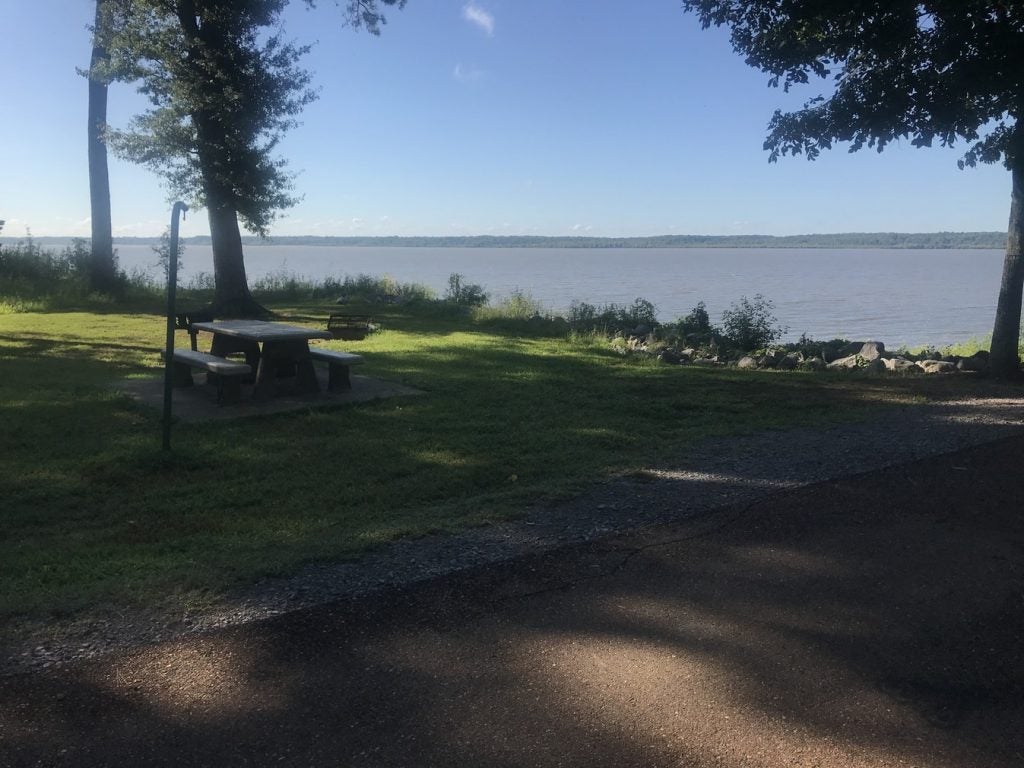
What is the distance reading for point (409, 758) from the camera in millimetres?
2598

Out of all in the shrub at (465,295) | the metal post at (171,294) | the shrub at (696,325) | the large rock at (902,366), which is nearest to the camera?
the metal post at (171,294)

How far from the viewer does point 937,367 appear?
39.1 ft

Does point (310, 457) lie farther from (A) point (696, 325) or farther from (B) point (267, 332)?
(A) point (696, 325)

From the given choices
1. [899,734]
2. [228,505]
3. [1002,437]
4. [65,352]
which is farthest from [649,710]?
[65,352]

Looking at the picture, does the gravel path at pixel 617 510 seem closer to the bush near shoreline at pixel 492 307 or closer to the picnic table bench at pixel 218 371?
the picnic table bench at pixel 218 371

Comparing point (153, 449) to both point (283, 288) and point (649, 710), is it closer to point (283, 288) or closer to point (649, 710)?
point (649, 710)

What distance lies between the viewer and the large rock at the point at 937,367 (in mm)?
11753

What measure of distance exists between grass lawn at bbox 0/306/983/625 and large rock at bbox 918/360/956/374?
1.72m

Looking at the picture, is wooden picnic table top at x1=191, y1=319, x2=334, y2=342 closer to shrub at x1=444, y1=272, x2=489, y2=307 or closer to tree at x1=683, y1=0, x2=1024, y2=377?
tree at x1=683, y1=0, x2=1024, y2=377

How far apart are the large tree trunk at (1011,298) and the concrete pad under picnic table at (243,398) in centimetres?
726

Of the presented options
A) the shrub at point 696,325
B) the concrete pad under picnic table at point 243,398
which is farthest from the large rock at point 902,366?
the concrete pad under picnic table at point 243,398

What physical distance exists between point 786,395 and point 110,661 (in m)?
7.57

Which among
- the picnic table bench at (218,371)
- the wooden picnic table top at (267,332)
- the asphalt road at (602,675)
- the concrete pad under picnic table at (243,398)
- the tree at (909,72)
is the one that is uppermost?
the tree at (909,72)

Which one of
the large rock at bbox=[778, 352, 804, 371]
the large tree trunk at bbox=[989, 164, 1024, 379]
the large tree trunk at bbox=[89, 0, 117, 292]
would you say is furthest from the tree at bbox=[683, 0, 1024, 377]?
the large tree trunk at bbox=[89, 0, 117, 292]
